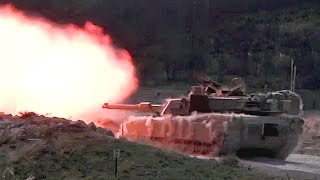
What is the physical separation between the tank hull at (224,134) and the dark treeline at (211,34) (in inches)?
1122

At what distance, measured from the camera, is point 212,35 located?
6669cm

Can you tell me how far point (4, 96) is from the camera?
95.5ft

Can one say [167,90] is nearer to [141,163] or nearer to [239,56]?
[239,56]

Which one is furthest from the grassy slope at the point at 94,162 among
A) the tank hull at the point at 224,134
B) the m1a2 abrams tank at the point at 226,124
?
the m1a2 abrams tank at the point at 226,124

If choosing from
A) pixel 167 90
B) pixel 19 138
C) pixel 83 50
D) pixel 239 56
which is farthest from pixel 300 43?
pixel 19 138

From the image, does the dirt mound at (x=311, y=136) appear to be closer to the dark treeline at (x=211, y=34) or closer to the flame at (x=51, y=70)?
the flame at (x=51, y=70)

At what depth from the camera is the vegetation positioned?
58.1m

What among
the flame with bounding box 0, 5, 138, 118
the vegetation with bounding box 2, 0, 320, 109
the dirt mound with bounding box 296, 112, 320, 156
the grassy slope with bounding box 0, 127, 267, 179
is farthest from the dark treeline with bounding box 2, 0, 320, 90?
the grassy slope with bounding box 0, 127, 267, 179

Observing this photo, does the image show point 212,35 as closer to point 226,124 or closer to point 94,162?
point 226,124

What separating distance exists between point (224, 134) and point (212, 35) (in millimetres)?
43346

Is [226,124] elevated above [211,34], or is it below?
below

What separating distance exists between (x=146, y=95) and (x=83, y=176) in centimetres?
4078

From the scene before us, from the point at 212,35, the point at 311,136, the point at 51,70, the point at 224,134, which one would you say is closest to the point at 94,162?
the point at 224,134

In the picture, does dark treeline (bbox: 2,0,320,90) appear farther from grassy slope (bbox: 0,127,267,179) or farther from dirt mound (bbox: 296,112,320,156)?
grassy slope (bbox: 0,127,267,179)
